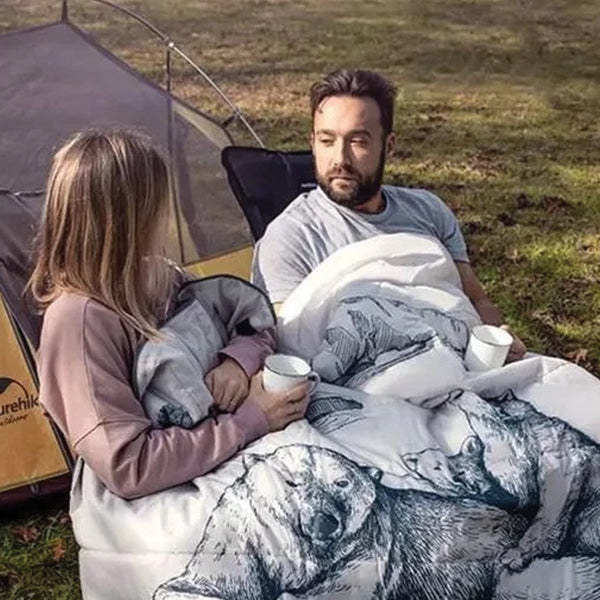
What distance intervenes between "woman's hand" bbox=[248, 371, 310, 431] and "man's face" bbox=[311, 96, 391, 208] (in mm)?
729

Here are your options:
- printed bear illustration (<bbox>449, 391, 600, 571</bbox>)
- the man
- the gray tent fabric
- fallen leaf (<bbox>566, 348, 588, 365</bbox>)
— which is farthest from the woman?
fallen leaf (<bbox>566, 348, 588, 365</bbox>)

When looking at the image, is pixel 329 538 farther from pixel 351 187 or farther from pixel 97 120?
pixel 97 120

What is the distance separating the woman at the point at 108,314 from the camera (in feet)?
5.79

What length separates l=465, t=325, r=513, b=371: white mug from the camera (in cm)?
211

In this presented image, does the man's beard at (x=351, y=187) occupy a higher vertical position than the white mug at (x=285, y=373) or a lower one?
higher

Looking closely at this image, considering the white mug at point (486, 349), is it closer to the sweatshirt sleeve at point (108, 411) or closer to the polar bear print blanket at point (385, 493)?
the polar bear print blanket at point (385, 493)

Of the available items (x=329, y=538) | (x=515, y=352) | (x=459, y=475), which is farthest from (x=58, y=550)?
(x=515, y=352)

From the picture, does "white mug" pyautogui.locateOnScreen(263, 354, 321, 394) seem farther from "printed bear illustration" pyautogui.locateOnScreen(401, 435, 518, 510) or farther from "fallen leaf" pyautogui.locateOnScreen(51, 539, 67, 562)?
"fallen leaf" pyautogui.locateOnScreen(51, 539, 67, 562)

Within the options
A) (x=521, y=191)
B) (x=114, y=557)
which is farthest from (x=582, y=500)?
(x=521, y=191)

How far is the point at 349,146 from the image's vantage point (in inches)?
98.0

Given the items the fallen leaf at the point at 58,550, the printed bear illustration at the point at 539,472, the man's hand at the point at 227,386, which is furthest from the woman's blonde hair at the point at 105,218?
the fallen leaf at the point at 58,550

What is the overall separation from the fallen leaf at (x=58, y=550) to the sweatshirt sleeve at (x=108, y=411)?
30.2 inches

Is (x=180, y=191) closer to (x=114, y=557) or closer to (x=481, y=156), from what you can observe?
(x=114, y=557)

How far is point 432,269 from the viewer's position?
7.65 ft
